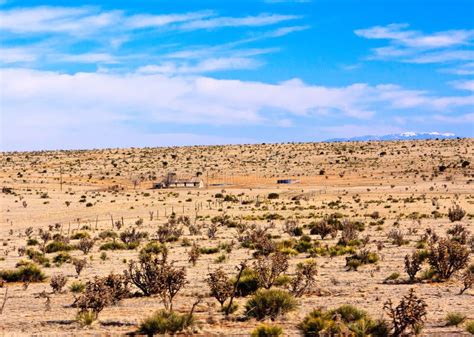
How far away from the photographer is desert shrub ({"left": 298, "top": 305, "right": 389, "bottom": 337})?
12.4 meters

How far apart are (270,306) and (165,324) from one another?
9.74 feet

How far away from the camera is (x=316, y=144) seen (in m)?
145

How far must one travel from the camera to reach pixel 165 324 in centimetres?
1371

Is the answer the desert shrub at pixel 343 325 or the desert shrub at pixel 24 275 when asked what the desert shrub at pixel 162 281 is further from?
the desert shrub at pixel 24 275

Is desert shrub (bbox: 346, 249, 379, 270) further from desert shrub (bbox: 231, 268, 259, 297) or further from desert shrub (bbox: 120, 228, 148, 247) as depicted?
desert shrub (bbox: 120, 228, 148, 247)

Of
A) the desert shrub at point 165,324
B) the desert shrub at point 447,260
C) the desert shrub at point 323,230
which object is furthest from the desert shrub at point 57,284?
the desert shrub at point 323,230

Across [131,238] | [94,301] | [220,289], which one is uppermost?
[220,289]

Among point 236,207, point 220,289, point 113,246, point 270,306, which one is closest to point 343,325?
point 270,306

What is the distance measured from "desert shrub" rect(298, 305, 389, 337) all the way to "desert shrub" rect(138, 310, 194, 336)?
2.67 meters

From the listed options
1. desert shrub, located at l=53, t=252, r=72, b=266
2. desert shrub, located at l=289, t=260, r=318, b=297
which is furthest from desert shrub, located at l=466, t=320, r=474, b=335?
desert shrub, located at l=53, t=252, r=72, b=266

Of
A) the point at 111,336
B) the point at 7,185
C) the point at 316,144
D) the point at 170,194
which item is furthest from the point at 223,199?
the point at 316,144

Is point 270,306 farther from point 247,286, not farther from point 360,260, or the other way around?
point 360,260

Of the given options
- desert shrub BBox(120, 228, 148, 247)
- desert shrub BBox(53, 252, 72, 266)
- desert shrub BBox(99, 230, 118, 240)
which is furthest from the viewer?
desert shrub BBox(99, 230, 118, 240)

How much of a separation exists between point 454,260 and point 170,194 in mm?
58533
